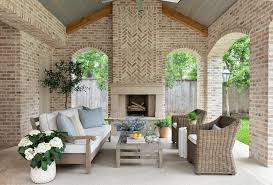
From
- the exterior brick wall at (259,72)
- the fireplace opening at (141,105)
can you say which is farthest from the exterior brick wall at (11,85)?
the exterior brick wall at (259,72)

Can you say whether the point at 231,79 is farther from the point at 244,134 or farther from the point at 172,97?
the point at 244,134

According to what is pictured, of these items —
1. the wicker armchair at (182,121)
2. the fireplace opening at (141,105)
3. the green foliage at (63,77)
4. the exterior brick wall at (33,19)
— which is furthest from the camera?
the fireplace opening at (141,105)

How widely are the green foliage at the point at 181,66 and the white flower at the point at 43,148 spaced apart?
31.4 feet

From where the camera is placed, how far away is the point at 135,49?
29.5ft

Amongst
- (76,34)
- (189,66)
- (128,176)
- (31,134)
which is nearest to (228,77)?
(189,66)

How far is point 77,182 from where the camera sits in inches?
167

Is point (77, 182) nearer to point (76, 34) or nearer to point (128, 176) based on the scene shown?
point (128, 176)

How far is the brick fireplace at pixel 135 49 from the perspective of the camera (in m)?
8.99

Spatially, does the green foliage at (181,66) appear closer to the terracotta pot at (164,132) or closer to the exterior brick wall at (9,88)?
the terracotta pot at (164,132)

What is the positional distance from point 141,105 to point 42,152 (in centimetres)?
→ 537

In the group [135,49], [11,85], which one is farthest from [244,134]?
[11,85]

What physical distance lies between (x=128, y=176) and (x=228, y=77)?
8084 mm

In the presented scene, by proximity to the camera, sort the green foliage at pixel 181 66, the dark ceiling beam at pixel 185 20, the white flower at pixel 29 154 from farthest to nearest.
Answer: the green foliage at pixel 181 66
the dark ceiling beam at pixel 185 20
the white flower at pixel 29 154

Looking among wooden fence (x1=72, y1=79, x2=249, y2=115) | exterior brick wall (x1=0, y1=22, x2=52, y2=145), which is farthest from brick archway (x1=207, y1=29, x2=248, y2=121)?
exterior brick wall (x1=0, y1=22, x2=52, y2=145)
